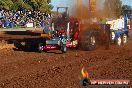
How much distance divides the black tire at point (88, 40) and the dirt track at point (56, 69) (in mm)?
2253

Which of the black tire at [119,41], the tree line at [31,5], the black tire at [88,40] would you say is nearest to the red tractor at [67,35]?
the black tire at [88,40]

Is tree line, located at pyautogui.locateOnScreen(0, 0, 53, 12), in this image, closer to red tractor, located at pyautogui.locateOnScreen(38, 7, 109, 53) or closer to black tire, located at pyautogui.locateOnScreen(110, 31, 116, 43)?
black tire, located at pyautogui.locateOnScreen(110, 31, 116, 43)

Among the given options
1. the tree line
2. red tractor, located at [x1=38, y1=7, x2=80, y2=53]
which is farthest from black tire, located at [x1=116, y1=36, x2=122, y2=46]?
the tree line

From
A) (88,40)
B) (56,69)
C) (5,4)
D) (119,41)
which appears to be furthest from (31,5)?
(56,69)

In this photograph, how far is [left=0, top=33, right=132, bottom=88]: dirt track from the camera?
11.1 m

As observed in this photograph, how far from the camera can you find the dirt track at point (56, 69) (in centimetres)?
1109

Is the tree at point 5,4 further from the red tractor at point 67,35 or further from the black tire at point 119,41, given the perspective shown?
the red tractor at point 67,35

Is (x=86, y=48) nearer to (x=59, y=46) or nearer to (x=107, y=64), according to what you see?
(x=59, y=46)

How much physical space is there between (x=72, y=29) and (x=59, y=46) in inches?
51.1

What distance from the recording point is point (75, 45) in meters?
19.7

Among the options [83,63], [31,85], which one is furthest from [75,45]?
[31,85]

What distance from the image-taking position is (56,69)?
13.4 m

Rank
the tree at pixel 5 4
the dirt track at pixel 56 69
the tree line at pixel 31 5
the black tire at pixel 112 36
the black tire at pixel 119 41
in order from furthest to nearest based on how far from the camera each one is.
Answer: the tree line at pixel 31 5 < the tree at pixel 5 4 < the black tire at pixel 119 41 < the black tire at pixel 112 36 < the dirt track at pixel 56 69

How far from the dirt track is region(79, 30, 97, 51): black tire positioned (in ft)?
7.39
